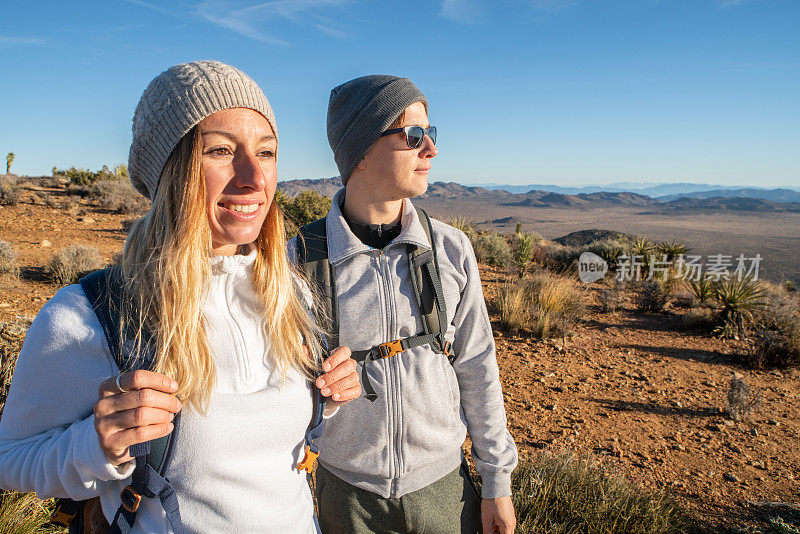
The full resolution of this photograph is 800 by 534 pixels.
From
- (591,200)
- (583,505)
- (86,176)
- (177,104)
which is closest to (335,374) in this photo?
(177,104)

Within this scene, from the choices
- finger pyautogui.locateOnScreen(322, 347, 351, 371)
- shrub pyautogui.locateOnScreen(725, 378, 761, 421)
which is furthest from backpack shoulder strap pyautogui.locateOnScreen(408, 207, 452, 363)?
shrub pyautogui.locateOnScreen(725, 378, 761, 421)

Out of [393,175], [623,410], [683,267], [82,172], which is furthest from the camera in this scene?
[82,172]

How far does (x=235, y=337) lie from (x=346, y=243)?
613mm

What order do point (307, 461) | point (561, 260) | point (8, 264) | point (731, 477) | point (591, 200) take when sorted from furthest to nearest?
point (591, 200), point (561, 260), point (8, 264), point (731, 477), point (307, 461)

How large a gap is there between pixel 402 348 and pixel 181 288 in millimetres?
768

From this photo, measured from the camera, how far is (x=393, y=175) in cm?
186

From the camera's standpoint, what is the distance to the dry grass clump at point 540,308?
680cm

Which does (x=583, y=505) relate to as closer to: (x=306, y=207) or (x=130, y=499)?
(x=130, y=499)

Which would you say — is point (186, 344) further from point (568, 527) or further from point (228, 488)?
point (568, 527)

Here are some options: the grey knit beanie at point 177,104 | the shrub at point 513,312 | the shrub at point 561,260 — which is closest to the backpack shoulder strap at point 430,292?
the grey knit beanie at point 177,104

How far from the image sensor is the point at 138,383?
0.91m

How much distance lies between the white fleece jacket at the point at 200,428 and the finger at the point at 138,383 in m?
0.11

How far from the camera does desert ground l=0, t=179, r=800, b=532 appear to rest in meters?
3.69

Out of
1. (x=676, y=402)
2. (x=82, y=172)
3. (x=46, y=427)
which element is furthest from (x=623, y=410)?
(x=82, y=172)
